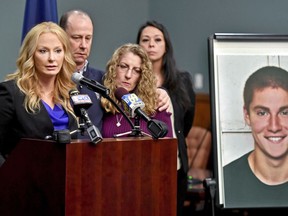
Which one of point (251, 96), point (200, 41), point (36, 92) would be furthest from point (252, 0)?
point (36, 92)

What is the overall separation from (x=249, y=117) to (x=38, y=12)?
142 centimetres

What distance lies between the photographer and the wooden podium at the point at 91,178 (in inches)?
96.6

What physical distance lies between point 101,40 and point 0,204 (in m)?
3.92

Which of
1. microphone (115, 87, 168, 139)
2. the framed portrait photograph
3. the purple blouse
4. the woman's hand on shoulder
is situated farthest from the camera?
the framed portrait photograph

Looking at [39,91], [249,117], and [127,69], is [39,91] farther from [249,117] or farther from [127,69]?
[249,117]

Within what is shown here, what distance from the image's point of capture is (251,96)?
4.27 meters

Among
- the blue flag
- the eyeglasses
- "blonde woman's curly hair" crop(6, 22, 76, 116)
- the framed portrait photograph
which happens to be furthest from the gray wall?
"blonde woman's curly hair" crop(6, 22, 76, 116)

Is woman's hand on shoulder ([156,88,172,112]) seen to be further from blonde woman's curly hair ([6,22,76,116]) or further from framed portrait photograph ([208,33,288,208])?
blonde woman's curly hair ([6,22,76,116])

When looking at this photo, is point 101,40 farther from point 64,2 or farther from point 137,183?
point 137,183

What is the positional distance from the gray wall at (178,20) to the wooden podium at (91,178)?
2966mm

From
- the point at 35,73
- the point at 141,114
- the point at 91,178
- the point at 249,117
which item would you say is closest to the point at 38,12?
the point at 35,73

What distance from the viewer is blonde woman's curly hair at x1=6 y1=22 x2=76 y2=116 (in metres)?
2.99

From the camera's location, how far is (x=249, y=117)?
14.0 feet

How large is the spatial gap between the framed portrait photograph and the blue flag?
38.3 inches
